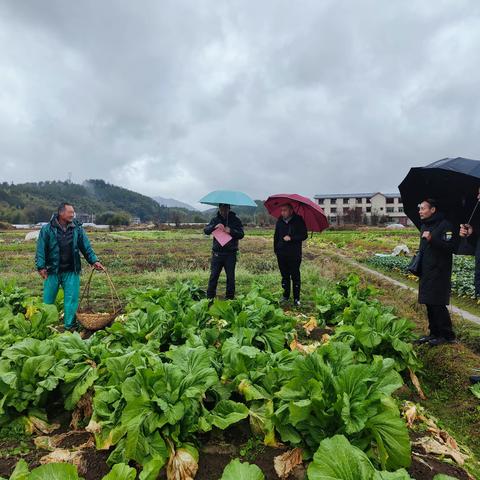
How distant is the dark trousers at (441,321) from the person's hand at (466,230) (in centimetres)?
100

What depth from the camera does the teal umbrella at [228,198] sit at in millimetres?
6512

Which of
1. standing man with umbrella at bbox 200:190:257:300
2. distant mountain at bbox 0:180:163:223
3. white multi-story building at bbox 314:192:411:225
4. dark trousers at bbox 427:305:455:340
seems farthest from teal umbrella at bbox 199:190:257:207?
distant mountain at bbox 0:180:163:223

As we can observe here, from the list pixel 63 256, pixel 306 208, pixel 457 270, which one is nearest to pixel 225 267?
pixel 306 208

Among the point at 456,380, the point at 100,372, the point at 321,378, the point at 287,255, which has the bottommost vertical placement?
the point at 456,380

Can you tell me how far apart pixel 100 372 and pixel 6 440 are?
2.52 ft

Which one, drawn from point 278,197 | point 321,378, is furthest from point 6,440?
point 278,197

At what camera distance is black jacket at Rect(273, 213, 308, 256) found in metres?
6.89

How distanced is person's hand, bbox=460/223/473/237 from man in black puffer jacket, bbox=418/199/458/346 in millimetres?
204

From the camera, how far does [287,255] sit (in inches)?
276

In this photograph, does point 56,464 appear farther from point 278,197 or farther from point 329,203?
point 329,203

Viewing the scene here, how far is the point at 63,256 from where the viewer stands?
544 cm

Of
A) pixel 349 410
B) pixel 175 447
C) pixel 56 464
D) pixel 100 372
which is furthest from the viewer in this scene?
pixel 100 372

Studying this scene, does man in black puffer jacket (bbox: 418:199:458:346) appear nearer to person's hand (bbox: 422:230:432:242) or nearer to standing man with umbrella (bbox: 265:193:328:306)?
person's hand (bbox: 422:230:432:242)

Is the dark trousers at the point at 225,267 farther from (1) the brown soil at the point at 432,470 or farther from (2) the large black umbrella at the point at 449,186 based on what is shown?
(1) the brown soil at the point at 432,470
